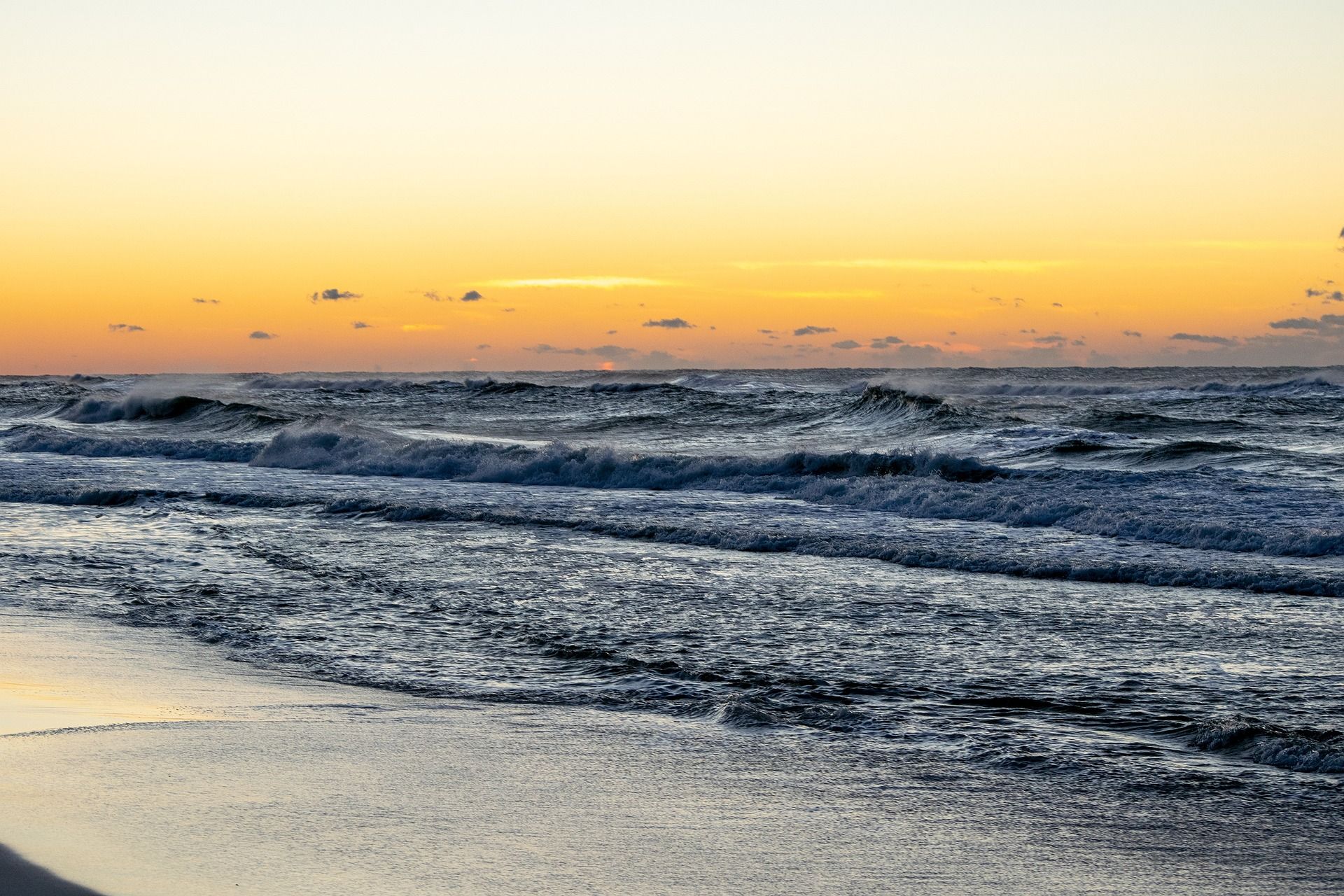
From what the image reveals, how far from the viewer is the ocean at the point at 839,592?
5543 mm

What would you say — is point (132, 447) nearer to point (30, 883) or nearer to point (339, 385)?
point (30, 883)

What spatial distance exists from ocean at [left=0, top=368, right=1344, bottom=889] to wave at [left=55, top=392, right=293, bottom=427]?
1029 cm

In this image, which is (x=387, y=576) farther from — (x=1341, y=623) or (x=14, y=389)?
(x=14, y=389)

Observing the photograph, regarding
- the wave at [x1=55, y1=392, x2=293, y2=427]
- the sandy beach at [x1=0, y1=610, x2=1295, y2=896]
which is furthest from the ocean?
the wave at [x1=55, y1=392, x2=293, y2=427]

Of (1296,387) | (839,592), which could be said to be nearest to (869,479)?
(839,592)

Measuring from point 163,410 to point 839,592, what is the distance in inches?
1358

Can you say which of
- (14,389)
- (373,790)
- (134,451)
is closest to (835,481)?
(373,790)

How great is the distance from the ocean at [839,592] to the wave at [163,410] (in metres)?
10.3

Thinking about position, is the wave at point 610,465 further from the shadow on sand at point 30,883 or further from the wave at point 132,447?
the shadow on sand at point 30,883

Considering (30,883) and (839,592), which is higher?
(30,883)

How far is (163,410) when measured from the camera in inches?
1545

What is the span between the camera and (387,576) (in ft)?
34.3

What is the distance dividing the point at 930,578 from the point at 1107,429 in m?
20.1

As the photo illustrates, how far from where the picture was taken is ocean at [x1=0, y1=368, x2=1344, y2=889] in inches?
218
